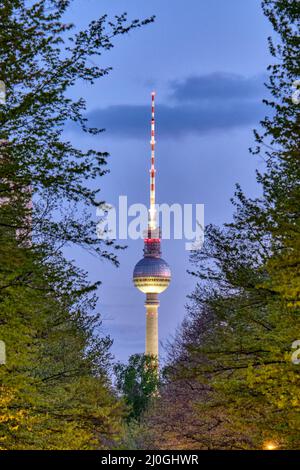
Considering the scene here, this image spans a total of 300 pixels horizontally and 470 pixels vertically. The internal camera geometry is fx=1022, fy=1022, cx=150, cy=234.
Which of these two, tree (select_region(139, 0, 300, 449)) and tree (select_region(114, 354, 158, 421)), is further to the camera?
tree (select_region(114, 354, 158, 421))

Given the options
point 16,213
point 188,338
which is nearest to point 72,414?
point 16,213

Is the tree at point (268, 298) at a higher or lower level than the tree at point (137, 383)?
lower

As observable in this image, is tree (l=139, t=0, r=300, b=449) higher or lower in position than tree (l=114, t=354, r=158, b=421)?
lower

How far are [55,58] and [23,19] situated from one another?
103 centimetres

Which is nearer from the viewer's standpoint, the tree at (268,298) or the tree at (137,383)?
the tree at (268,298)

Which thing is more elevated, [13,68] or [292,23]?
[292,23]

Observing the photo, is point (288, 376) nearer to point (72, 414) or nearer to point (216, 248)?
point (216, 248)

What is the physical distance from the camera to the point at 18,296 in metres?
22.5

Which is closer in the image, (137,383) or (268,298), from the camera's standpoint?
(268,298)

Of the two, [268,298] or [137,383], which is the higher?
[137,383]
